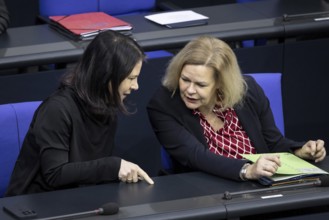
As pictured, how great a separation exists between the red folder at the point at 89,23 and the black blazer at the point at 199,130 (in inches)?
36.4

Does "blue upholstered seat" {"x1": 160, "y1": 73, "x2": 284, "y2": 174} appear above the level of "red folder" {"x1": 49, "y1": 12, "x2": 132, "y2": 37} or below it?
below

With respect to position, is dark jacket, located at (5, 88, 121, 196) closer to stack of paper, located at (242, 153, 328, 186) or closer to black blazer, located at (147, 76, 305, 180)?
black blazer, located at (147, 76, 305, 180)

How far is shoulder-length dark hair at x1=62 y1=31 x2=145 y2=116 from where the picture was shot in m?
3.32

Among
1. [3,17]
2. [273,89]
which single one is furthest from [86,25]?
[273,89]

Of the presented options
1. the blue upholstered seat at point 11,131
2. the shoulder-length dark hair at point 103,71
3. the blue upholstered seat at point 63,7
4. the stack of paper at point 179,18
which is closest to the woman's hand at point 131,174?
the shoulder-length dark hair at point 103,71

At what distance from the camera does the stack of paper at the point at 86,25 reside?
14.7 ft

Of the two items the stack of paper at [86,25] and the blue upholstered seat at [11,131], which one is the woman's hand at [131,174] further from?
the stack of paper at [86,25]

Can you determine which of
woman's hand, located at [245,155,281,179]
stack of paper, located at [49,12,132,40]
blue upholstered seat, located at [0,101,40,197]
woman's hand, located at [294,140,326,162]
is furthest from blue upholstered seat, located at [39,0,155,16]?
woman's hand, located at [245,155,281,179]

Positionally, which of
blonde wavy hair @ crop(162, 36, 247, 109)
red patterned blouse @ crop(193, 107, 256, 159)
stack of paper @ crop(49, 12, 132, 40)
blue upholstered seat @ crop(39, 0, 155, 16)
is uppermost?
blonde wavy hair @ crop(162, 36, 247, 109)

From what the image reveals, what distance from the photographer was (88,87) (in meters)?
3.33

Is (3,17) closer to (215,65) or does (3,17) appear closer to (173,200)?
(215,65)

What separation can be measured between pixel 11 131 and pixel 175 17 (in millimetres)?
1581

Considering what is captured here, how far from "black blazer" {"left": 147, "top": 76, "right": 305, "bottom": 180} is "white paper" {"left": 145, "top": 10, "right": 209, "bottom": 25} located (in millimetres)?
993

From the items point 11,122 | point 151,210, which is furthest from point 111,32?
point 151,210
